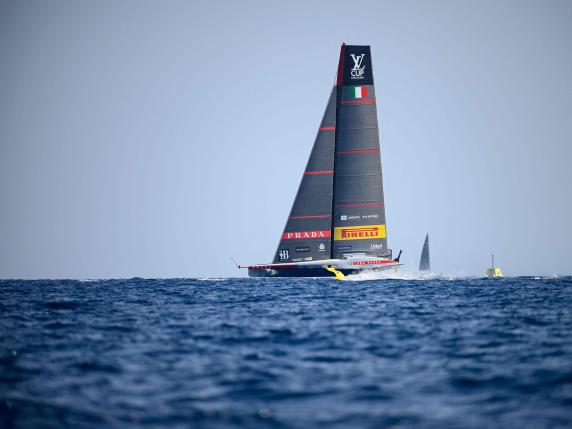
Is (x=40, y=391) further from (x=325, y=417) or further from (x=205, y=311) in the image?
(x=205, y=311)

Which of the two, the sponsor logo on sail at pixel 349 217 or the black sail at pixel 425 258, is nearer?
the sponsor logo on sail at pixel 349 217

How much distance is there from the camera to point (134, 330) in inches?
766

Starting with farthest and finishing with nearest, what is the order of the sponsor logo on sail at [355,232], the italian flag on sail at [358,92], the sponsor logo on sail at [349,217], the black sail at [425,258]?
the black sail at [425,258]
the sponsor logo on sail at [355,232]
the sponsor logo on sail at [349,217]
the italian flag on sail at [358,92]

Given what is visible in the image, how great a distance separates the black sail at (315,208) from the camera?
2010 inches

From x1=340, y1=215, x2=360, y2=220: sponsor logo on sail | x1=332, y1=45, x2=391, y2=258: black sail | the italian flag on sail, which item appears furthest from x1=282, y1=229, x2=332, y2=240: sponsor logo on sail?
the italian flag on sail

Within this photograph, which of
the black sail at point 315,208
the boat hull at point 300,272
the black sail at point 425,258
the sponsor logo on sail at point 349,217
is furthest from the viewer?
the black sail at point 425,258

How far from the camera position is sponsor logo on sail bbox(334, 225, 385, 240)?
169 feet

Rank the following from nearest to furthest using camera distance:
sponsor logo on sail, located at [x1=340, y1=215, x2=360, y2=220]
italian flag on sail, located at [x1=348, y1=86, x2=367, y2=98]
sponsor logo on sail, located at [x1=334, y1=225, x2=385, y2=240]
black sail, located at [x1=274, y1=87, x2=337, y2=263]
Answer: italian flag on sail, located at [x1=348, y1=86, x2=367, y2=98] < black sail, located at [x1=274, y1=87, x2=337, y2=263] < sponsor logo on sail, located at [x1=340, y1=215, x2=360, y2=220] < sponsor logo on sail, located at [x1=334, y1=225, x2=385, y2=240]

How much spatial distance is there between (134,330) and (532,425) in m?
13.2

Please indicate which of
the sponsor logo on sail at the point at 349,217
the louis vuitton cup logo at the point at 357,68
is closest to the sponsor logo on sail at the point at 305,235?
the sponsor logo on sail at the point at 349,217

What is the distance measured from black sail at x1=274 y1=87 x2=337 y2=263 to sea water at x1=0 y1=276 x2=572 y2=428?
89.3 feet

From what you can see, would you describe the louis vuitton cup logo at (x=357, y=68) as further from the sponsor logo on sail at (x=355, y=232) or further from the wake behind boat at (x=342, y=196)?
the sponsor logo on sail at (x=355, y=232)

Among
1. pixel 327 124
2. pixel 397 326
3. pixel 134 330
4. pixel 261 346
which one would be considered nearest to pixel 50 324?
pixel 134 330

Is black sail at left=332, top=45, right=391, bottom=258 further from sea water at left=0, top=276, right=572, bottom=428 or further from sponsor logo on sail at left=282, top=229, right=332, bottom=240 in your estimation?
sea water at left=0, top=276, right=572, bottom=428
